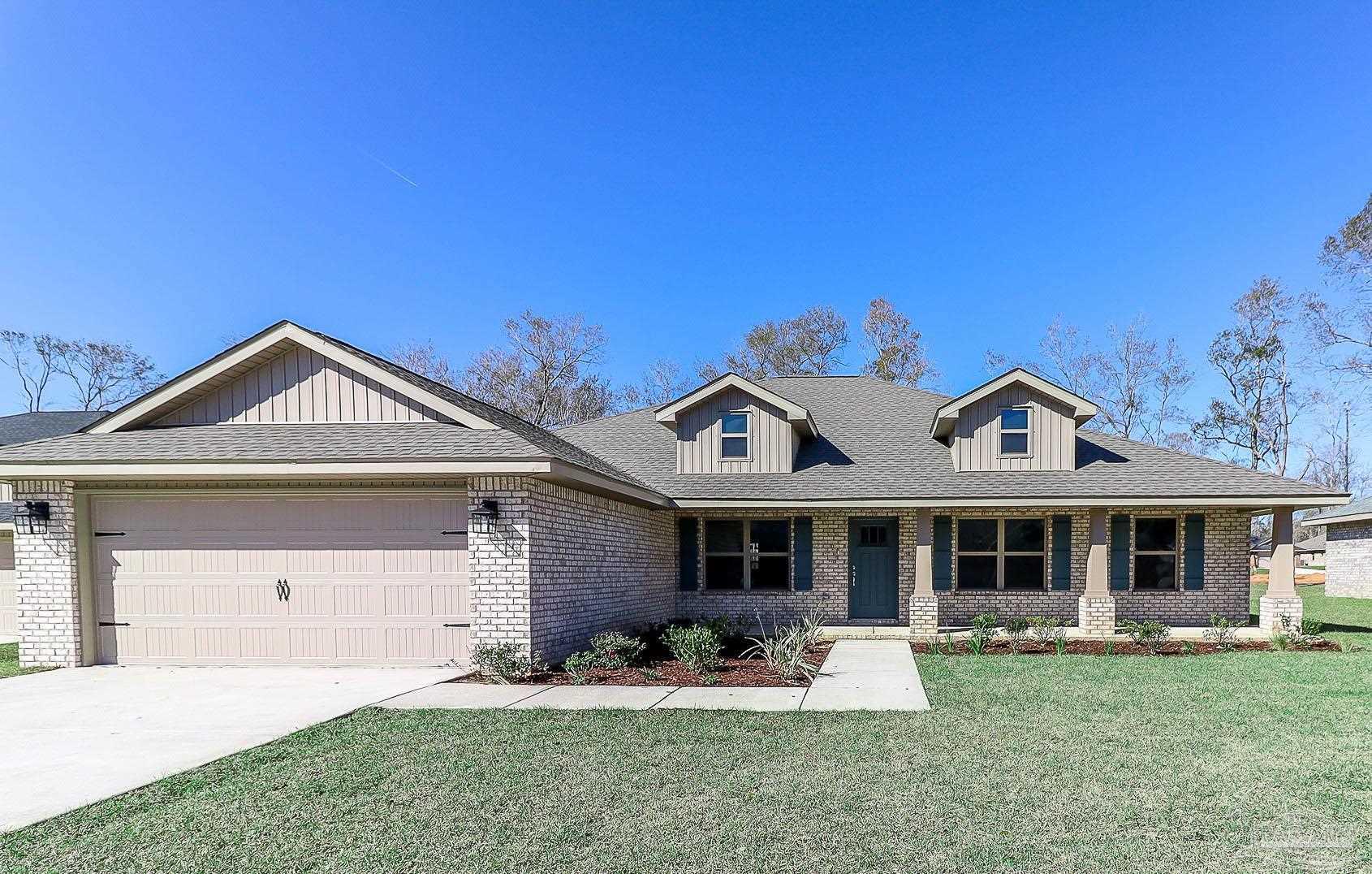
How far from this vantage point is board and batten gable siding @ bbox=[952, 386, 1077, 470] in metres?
14.1

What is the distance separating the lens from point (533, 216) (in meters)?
18.6

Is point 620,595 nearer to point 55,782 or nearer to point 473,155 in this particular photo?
point 55,782

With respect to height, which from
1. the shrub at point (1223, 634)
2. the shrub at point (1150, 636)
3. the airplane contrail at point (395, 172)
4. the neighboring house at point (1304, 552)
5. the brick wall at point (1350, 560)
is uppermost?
the airplane contrail at point (395, 172)

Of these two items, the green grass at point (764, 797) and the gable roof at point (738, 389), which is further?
the gable roof at point (738, 389)

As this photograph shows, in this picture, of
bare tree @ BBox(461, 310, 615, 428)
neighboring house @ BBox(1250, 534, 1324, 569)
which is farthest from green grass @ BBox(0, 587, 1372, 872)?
neighboring house @ BBox(1250, 534, 1324, 569)

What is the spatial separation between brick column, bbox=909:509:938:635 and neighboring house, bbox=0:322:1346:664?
5 centimetres

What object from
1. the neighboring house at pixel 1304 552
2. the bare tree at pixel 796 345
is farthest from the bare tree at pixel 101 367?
the neighboring house at pixel 1304 552

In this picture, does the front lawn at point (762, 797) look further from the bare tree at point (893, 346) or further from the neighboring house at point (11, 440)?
the bare tree at point (893, 346)

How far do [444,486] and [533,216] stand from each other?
1127cm

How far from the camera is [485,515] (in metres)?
A: 8.83

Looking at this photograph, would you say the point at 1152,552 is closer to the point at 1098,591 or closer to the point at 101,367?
the point at 1098,591

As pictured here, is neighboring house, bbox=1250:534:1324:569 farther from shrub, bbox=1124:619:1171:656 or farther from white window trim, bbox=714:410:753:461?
white window trim, bbox=714:410:753:461

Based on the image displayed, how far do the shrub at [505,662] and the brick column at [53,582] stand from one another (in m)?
5.35

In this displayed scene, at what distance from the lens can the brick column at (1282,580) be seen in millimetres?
12617
